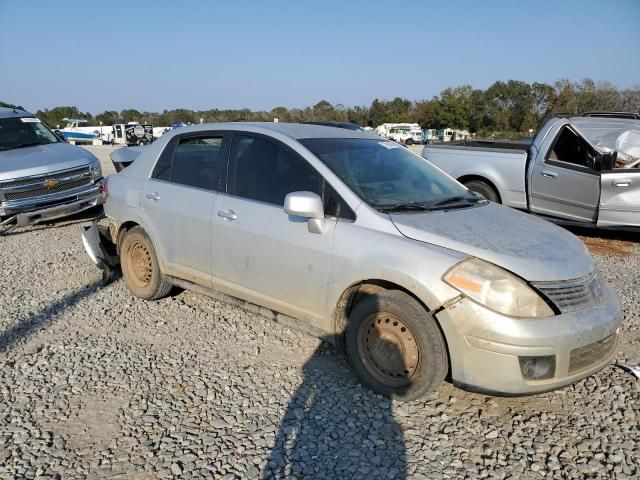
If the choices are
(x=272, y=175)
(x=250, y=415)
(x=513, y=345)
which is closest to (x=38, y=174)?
(x=272, y=175)

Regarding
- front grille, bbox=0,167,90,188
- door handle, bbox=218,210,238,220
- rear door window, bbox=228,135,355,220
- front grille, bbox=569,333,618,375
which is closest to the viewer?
front grille, bbox=569,333,618,375

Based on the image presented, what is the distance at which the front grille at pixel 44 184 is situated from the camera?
310 inches

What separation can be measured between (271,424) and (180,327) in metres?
1.74

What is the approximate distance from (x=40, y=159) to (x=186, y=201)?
532 cm

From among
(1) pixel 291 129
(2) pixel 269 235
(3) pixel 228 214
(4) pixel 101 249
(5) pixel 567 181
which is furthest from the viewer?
(5) pixel 567 181

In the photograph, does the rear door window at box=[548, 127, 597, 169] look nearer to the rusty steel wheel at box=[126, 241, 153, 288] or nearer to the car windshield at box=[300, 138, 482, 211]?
the car windshield at box=[300, 138, 482, 211]

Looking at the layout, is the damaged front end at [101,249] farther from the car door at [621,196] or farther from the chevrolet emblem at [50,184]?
the car door at [621,196]

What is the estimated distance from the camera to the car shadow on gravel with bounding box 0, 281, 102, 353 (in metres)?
4.25

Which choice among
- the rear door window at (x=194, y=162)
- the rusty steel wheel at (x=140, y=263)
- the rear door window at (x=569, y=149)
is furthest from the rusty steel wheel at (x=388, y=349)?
the rear door window at (x=569, y=149)

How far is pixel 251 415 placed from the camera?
3152 millimetres

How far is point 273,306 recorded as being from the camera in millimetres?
3914

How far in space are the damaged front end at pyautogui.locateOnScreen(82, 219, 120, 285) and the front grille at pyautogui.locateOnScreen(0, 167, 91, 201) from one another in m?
3.23

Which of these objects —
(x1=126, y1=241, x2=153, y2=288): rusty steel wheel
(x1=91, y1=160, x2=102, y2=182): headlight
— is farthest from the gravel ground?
(x1=91, y1=160, x2=102, y2=182): headlight

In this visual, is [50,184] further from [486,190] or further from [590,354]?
[590,354]
